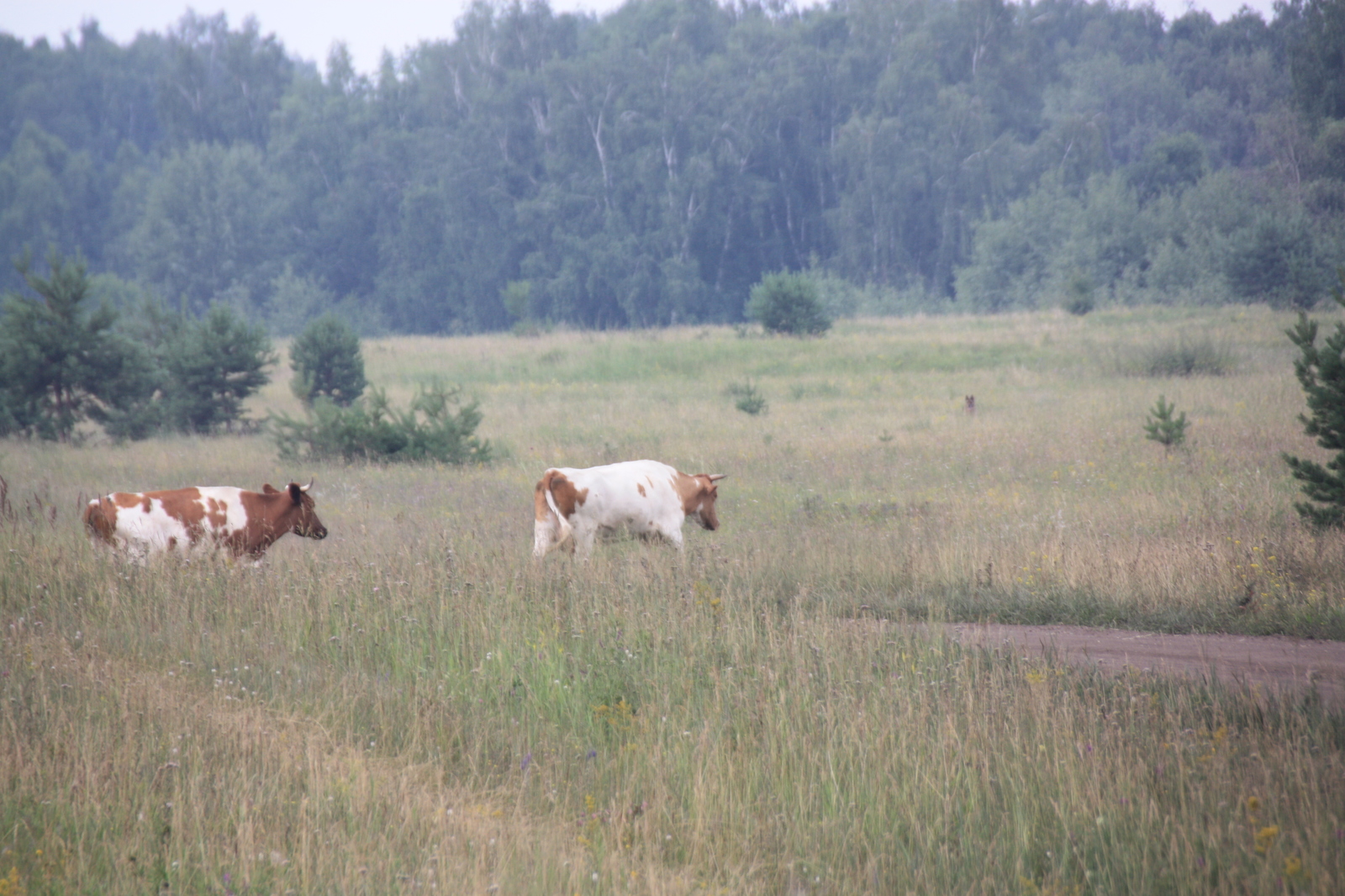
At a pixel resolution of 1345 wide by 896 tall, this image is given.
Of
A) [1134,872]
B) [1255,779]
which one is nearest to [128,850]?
[1134,872]

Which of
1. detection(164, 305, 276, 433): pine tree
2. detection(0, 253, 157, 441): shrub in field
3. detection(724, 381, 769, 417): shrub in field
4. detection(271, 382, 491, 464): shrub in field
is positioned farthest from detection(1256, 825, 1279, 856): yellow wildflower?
detection(164, 305, 276, 433): pine tree

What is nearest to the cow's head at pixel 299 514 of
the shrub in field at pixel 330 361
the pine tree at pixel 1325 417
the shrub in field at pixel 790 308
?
the pine tree at pixel 1325 417

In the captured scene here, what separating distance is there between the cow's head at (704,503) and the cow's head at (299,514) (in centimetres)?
331

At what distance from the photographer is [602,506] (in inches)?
340

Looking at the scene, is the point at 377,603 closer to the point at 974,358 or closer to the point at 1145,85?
the point at 974,358

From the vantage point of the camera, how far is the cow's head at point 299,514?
27.8 ft

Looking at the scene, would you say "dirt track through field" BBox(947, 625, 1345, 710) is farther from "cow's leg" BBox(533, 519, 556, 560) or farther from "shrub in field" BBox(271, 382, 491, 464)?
"shrub in field" BBox(271, 382, 491, 464)

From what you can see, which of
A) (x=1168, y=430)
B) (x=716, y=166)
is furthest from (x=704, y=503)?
(x=716, y=166)

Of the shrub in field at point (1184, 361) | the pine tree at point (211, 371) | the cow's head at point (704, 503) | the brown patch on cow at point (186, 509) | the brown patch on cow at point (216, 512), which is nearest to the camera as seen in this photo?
the brown patch on cow at point (186, 509)

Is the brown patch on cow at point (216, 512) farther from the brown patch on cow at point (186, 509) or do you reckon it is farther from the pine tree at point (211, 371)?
the pine tree at point (211, 371)

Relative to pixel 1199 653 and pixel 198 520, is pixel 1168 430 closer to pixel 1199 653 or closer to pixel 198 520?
pixel 1199 653

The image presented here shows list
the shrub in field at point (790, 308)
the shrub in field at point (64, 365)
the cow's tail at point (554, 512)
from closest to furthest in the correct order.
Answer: the cow's tail at point (554, 512), the shrub in field at point (64, 365), the shrub in field at point (790, 308)

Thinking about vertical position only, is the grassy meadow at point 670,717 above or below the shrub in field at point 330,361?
below

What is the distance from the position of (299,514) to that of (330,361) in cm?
1730
